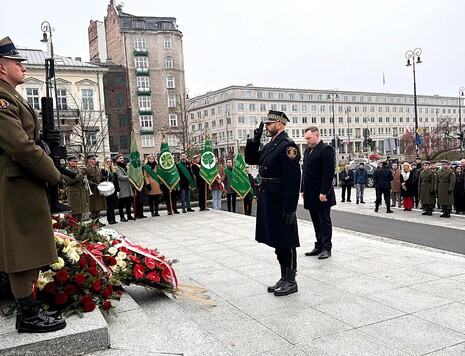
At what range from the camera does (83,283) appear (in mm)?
3832

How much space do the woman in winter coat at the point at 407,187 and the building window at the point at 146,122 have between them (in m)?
47.6

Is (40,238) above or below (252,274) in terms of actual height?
above

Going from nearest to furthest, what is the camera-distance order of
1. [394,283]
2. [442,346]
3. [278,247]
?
[442,346] < [278,247] < [394,283]

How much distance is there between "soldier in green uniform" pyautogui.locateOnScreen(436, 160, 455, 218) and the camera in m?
13.8

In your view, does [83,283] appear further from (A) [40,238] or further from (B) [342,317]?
(B) [342,317]

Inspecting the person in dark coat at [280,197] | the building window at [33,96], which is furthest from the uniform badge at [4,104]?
the building window at [33,96]

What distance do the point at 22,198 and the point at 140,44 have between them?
6073 centimetres

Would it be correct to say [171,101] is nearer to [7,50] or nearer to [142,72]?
[142,72]

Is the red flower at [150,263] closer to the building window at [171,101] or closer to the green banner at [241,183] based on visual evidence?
the green banner at [241,183]

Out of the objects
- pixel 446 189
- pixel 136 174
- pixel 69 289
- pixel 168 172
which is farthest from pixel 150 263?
pixel 446 189

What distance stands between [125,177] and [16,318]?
9.62 meters

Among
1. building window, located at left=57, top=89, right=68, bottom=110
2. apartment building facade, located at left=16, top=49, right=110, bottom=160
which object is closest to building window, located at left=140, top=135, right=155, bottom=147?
apartment building facade, located at left=16, top=49, right=110, bottom=160

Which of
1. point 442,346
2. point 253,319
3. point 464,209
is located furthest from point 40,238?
point 464,209

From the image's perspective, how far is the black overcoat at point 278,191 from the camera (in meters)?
4.96
